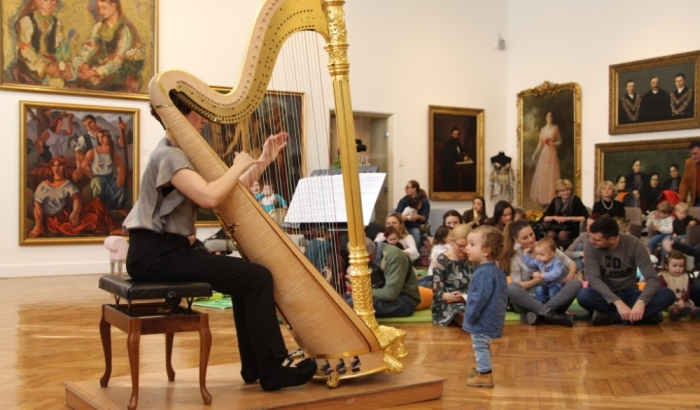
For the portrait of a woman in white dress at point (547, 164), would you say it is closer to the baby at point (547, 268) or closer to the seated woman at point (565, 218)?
the seated woman at point (565, 218)

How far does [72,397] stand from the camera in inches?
158

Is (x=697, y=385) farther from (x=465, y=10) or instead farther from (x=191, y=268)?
(x=465, y=10)

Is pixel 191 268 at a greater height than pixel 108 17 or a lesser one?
lesser

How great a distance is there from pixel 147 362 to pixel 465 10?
13033 millimetres

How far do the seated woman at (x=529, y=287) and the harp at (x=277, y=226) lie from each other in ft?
10.2

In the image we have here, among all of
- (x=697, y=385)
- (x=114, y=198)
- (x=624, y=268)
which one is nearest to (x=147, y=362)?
(x=697, y=385)

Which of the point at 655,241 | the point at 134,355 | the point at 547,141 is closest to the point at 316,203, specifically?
the point at 134,355

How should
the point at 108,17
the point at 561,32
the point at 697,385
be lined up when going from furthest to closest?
the point at 561,32
the point at 108,17
the point at 697,385

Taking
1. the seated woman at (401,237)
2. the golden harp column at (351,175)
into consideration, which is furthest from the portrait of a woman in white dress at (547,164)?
the golden harp column at (351,175)

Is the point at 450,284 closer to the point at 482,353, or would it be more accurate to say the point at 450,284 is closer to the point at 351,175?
the point at 482,353

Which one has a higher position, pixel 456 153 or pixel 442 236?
pixel 456 153

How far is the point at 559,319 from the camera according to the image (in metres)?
6.88

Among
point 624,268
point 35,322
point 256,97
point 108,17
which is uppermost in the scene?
point 108,17

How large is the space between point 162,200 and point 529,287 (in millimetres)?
4252
